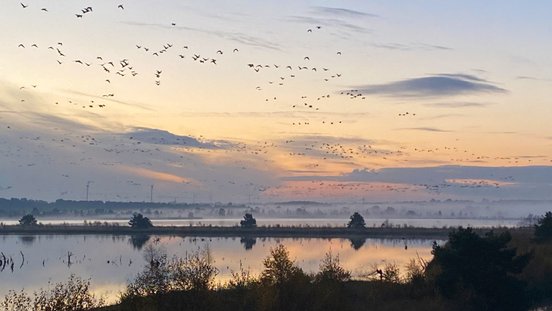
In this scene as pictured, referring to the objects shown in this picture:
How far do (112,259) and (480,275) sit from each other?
193 ft

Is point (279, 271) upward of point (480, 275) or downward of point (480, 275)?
upward

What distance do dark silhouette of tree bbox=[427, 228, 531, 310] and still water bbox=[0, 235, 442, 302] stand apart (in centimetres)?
2234

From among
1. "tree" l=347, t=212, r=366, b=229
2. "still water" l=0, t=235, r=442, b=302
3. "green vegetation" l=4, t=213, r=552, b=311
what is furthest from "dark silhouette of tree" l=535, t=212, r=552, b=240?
"tree" l=347, t=212, r=366, b=229

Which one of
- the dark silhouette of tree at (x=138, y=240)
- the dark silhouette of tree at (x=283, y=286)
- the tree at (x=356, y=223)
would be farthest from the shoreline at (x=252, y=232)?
the dark silhouette of tree at (x=283, y=286)

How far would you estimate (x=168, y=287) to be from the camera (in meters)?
30.7

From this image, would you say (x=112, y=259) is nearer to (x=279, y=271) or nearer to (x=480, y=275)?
(x=279, y=271)

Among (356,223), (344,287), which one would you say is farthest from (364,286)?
(356,223)

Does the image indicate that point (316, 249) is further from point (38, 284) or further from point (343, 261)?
point (38, 284)

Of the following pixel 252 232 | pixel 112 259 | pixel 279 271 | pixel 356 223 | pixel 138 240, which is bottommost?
pixel 112 259

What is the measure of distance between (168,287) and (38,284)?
36.3m

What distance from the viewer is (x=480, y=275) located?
3978 centimetres

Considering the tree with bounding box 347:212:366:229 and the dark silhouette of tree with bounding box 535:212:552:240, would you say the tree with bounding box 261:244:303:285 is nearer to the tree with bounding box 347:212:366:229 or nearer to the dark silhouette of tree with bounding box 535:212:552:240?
the dark silhouette of tree with bounding box 535:212:552:240

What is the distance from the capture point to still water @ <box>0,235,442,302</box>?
6506 centimetres

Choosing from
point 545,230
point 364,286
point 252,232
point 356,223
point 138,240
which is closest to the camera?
point 364,286
